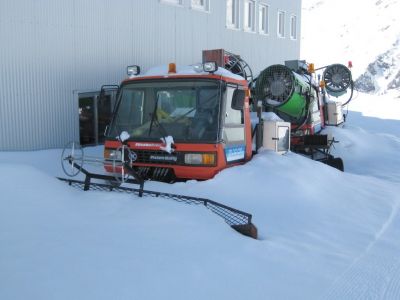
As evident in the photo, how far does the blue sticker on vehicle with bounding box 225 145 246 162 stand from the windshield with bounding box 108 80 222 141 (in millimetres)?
416

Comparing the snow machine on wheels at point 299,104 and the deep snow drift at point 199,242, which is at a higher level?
the snow machine on wheels at point 299,104

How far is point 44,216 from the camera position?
4.81m

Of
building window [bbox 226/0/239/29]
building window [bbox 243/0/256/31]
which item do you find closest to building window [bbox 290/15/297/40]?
building window [bbox 243/0/256/31]

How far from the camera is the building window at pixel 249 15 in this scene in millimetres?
17531

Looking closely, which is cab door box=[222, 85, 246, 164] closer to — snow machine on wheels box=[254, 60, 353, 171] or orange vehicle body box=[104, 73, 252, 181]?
orange vehicle body box=[104, 73, 252, 181]

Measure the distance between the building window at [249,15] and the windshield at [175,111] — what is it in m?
11.4

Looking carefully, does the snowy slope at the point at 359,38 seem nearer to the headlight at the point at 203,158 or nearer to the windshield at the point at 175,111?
the windshield at the point at 175,111

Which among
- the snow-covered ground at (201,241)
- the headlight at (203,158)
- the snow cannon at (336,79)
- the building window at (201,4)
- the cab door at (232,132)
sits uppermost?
the building window at (201,4)

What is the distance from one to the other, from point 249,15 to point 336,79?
17.8 ft

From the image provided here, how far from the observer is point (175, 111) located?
664 cm

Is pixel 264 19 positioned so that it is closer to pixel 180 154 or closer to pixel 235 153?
pixel 235 153

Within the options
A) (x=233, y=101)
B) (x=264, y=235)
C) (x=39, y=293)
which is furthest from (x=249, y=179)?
(x=39, y=293)

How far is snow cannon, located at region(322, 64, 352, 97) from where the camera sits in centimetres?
1350

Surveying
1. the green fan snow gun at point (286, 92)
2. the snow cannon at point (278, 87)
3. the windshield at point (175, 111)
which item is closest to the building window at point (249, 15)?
the green fan snow gun at point (286, 92)
